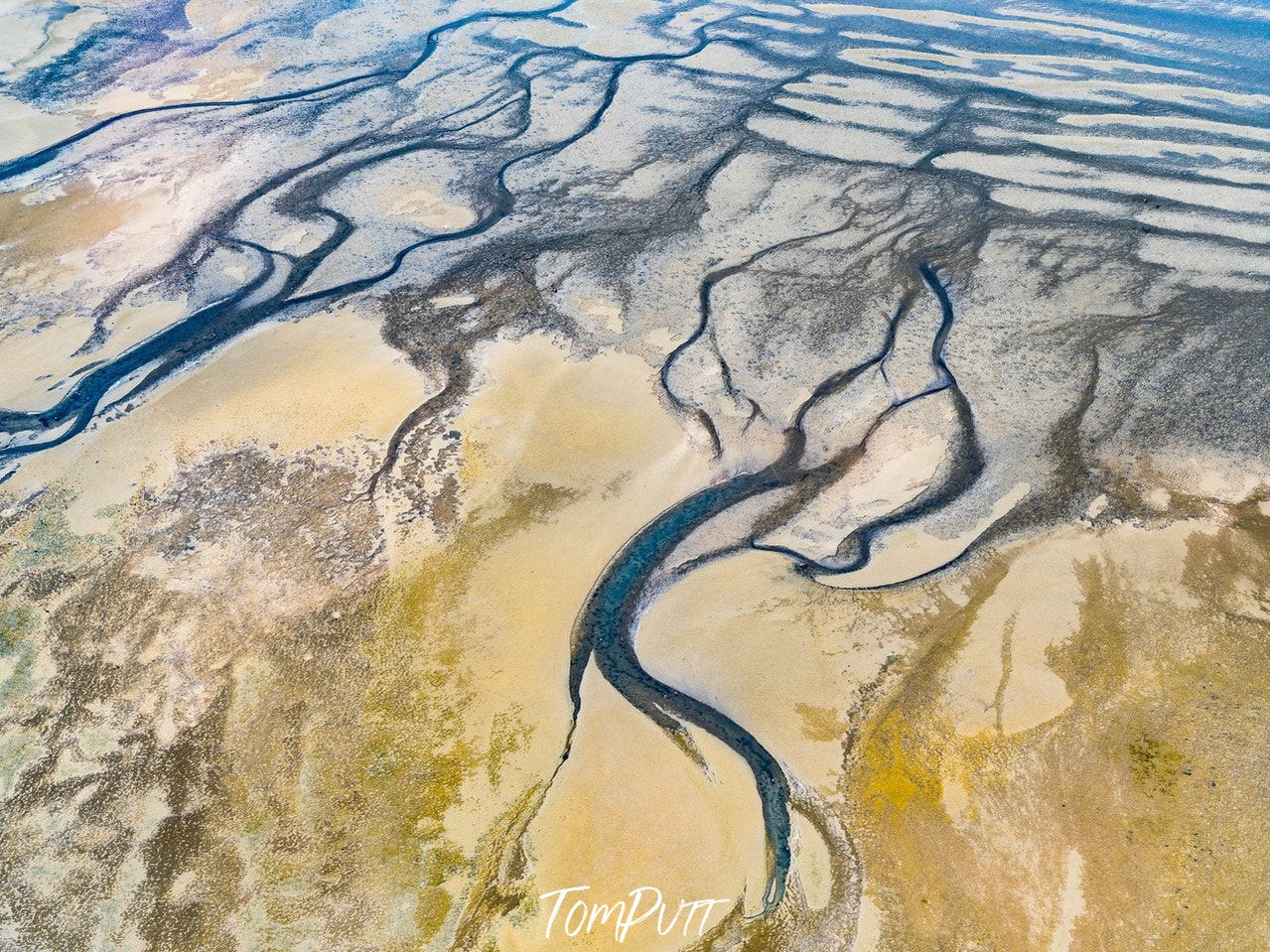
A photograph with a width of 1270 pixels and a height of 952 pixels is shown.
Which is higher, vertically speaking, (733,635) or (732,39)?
(732,39)

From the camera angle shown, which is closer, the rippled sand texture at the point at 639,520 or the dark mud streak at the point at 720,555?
the rippled sand texture at the point at 639,520

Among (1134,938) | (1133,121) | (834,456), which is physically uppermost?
(1133,121)

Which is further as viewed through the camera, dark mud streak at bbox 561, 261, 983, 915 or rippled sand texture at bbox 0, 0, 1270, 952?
dark mud streak at bbox 561, 261, 983, 915

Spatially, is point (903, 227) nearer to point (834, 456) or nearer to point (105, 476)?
point (834, 456)

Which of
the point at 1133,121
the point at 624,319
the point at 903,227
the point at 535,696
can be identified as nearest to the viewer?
the point at 535,696

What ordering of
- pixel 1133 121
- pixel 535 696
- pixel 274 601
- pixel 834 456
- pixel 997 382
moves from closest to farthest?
1. pixel 535 696
2. pixel 274 601
3. pixel 834 456
4. pixel 997 382
5. pixel 1133 121

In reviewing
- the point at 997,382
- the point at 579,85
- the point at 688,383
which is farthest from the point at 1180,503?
the point at 579,85

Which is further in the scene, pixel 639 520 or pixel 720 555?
pixel 639 520

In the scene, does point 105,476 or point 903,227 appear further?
point 903,227
